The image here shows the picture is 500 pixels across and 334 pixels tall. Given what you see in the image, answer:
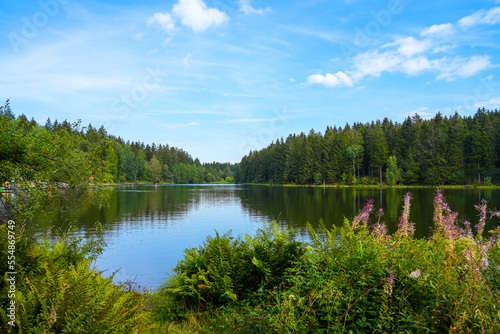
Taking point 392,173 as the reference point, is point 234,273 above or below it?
below

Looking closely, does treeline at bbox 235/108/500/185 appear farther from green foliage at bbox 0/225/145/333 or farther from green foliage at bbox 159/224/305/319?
green foliage at bbox 0/225/145/333

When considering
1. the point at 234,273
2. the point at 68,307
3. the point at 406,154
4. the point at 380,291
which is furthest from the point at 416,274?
the point at 406,154

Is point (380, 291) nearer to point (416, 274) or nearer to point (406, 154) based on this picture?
point (416, 274)

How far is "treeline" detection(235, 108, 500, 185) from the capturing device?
81688 mm

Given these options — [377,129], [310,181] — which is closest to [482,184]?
[377,129]

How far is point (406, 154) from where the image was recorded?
9288 centimetres

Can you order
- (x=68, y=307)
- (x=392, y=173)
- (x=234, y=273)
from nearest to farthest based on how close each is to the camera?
(x=68, y=307), (x=234, y=273), (x=392, y=173)

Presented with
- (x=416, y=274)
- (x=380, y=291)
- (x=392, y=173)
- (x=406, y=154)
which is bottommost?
(x=380, y=291)

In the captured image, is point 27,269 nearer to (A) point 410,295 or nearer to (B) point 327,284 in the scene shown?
(B) point 327,284

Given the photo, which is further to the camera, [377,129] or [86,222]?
[377,129]

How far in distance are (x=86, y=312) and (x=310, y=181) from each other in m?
113

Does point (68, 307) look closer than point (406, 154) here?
Yes

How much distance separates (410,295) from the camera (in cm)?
392

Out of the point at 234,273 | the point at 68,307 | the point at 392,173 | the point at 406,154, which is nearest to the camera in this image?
the point at 68,307
